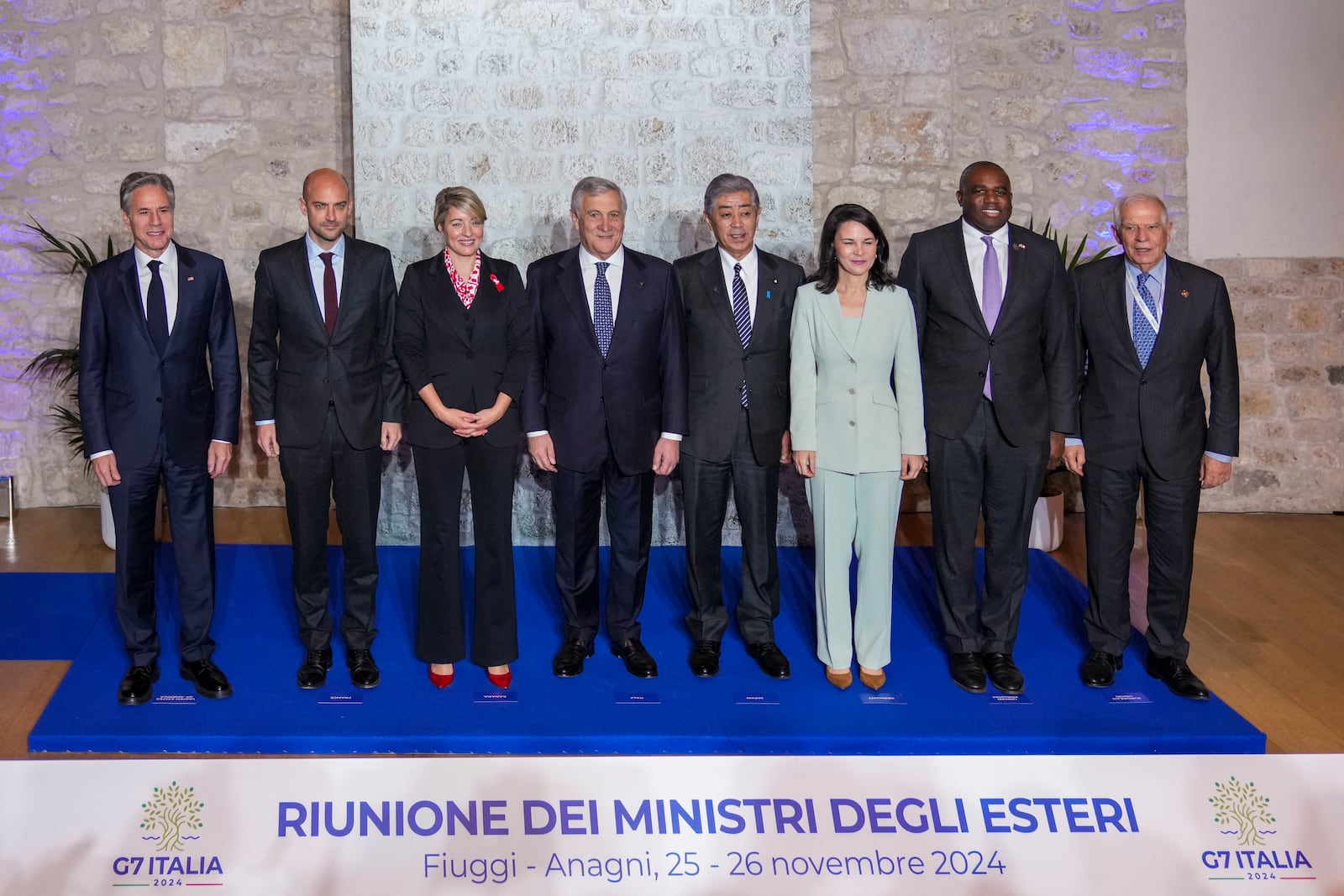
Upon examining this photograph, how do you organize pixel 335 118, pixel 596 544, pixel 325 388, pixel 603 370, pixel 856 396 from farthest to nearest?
pixel 335 118 < pixel 596 544 < pixel 603 370 < pixel 325 388 < pixel 856 396

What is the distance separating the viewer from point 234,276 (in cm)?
632

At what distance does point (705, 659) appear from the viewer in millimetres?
4109

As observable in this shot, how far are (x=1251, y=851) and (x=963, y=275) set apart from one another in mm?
1917

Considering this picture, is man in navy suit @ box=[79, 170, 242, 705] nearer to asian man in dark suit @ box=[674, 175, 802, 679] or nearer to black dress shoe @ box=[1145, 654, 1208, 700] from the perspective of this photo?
asian man in dark suit @ box=[674, 175, 802, 679]

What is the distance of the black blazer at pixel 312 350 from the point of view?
12.8 feet

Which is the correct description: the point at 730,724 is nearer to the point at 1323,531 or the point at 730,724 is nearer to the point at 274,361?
the point at 274,361

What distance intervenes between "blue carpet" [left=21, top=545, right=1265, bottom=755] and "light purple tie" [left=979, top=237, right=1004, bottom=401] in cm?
107

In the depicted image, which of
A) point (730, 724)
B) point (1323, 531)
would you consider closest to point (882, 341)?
point (730, 724)

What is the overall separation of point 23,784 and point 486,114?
347cm

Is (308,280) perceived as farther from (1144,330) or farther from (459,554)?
(1144,330)

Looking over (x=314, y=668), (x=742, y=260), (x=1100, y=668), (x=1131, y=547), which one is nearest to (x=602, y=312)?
(x=742, y=260)

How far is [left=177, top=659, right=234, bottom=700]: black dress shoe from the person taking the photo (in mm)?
3896

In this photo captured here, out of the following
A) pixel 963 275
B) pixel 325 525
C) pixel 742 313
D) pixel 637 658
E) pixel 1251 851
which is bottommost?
→ pixel 1251 851

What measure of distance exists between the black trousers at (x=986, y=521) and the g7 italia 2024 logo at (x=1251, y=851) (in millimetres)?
1133
